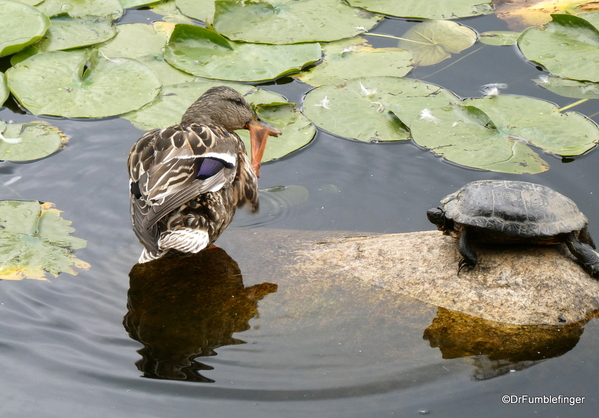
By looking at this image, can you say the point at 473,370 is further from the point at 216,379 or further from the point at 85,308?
the point at 85,308

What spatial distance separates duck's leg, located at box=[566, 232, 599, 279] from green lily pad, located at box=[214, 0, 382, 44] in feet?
13.3

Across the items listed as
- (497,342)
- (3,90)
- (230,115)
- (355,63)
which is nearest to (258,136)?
(230,115)

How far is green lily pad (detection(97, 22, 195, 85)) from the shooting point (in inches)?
256

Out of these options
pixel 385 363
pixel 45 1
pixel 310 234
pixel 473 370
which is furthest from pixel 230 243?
pixel 45 1

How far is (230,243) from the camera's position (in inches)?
189

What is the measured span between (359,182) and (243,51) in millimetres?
2332

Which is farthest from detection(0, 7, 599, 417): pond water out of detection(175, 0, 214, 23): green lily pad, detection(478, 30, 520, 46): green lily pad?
detection(175, 0, 214, 23): green lily pad

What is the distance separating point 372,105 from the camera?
5.99 m

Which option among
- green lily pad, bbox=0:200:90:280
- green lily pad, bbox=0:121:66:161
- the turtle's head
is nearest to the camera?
the turtle's head

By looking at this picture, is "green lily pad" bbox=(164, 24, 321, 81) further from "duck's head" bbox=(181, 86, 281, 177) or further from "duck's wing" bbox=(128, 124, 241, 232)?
"duck's wing" bbox=(128, 124, 241, 232)

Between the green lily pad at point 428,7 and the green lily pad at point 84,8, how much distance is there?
291cm

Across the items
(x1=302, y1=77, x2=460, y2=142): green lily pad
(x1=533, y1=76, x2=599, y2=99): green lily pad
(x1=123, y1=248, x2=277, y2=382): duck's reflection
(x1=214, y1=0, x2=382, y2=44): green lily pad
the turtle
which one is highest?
the turtle

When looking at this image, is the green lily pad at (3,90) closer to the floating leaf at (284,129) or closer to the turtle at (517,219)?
the floating leaf at (284,129)

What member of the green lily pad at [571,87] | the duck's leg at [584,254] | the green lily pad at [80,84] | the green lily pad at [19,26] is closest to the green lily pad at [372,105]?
the green lily pad at [571,87]
